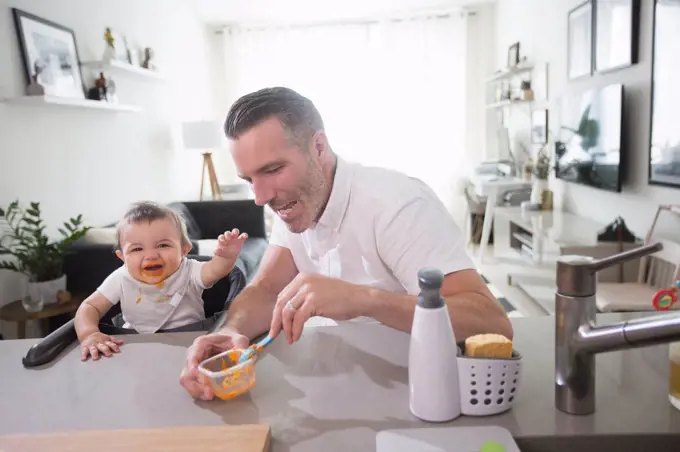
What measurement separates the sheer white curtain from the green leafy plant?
149 inches

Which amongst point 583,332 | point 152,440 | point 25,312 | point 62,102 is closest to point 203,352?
point 152,440

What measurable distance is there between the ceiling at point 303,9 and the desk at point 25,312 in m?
3.69

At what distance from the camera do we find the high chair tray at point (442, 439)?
709 mm

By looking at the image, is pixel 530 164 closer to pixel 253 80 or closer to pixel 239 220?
pixel 239 220

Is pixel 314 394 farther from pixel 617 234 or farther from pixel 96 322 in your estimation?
pixel 617 234

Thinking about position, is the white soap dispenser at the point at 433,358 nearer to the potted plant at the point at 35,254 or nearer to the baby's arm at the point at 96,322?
the baby's arm at the point at 96,322

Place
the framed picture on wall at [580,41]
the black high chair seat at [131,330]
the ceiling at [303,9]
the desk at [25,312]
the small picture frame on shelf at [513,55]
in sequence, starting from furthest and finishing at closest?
the ceiling at [303,9] < the small picture frame on shelf at [513,55] < the framed picture on wall at [580,41] < the desk at [25,312] < the black high chair seat at [131,330]

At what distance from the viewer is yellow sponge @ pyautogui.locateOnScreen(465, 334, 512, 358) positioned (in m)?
0.78

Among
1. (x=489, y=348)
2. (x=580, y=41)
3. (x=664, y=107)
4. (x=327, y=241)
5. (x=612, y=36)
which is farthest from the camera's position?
(x=580, y=41)

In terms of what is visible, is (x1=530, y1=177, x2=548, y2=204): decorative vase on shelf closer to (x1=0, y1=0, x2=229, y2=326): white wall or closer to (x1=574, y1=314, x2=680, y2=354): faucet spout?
(x1=0, y1=0, x2=229, y2=326): white wall

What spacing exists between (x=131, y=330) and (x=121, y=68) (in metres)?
3.21

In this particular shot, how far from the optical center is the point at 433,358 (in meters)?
0.75

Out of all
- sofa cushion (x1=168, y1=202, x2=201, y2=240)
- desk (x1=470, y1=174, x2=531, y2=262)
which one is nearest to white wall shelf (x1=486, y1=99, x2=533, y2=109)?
desk (x1=470, y1=174, x2=531, y2=262)

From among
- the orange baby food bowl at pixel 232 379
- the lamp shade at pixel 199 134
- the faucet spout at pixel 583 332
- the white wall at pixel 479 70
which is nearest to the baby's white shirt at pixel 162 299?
the orange baby food bowl at pixel 232 379
